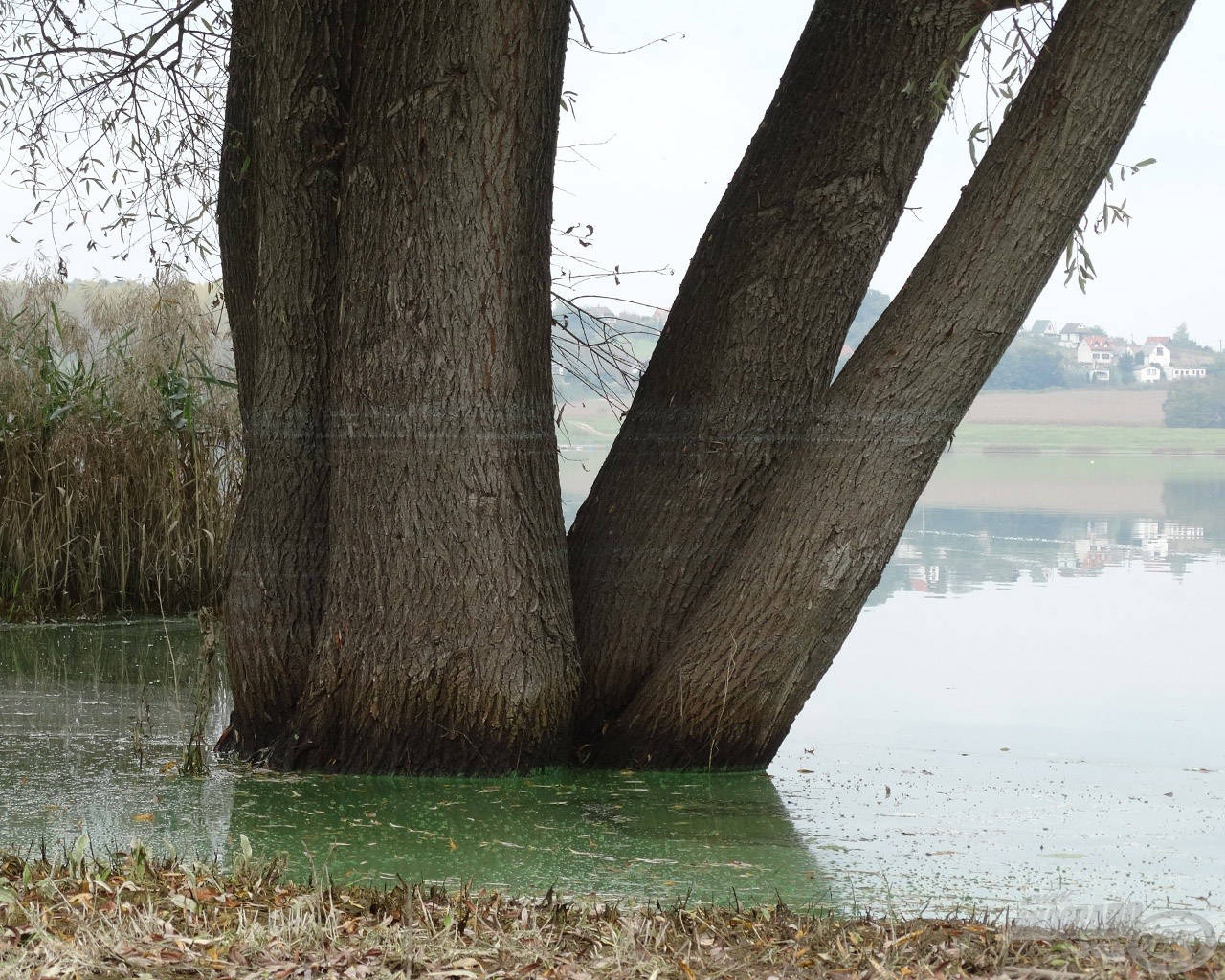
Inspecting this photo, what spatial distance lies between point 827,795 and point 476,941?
1782 mm

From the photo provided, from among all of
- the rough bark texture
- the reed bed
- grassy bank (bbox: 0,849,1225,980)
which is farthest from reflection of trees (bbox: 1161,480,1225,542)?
grassy bank (bbox: 0,849,1225,980)

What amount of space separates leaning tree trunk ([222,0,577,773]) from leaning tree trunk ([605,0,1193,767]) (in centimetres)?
40

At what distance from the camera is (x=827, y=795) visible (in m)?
4.09

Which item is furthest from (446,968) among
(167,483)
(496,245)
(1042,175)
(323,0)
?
(167,483)

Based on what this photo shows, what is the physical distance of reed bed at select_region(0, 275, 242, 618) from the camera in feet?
22.2

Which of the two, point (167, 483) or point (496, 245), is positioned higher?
point (496, 245)

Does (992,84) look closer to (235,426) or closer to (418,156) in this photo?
(418,156)

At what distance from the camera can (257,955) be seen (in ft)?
8.03

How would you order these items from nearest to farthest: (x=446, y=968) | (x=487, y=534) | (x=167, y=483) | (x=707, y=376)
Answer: (x=446, y=968) < (x=487, y=534) < (x=707, y=376) < (x=167, y=483)

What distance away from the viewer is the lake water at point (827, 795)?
10.5 ft

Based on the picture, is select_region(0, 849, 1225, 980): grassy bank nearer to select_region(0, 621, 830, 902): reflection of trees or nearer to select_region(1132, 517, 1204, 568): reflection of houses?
select_region(0, 621, 830, 902): reflection of trees

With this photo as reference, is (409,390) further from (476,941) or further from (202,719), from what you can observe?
(476,941)

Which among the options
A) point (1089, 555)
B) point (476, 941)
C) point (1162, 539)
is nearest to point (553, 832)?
point (476, 941)

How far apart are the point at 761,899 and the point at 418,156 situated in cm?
221
